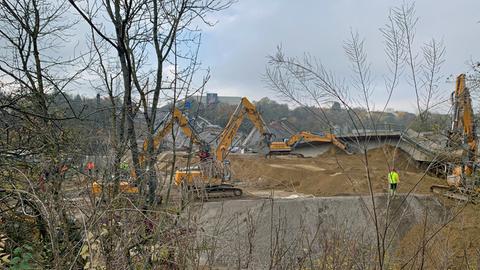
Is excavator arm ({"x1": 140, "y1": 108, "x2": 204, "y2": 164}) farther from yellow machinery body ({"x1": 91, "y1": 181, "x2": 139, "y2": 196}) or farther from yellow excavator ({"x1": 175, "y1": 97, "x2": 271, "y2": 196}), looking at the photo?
yellow machinery body ({"x1": 91, "y1": 181, "x2": 139, "y2": 196})

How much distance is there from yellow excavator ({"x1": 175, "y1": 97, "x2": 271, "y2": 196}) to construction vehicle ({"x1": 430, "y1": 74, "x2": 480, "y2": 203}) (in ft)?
7.53

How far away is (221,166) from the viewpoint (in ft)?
20.4

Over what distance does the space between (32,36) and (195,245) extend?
6.47 meters

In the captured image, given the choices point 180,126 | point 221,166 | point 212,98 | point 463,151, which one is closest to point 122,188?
point 180,126

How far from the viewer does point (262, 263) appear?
512cm

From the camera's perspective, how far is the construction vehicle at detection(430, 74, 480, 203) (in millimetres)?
4709

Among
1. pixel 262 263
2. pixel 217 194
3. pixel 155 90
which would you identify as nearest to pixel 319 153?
pixel 217 194

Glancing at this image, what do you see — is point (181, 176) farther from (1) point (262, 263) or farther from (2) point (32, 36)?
(2) point (32, 36)

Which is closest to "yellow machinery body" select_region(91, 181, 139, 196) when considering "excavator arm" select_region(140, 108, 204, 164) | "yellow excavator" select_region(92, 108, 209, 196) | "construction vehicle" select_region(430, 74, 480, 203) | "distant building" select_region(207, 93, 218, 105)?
"yellow excavator" select_region(92, 108, 209, 196)

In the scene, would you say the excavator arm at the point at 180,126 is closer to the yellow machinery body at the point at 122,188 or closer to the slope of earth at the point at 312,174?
the yellow machinery body at the point at 122,188

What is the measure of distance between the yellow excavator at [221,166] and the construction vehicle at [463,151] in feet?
7.53

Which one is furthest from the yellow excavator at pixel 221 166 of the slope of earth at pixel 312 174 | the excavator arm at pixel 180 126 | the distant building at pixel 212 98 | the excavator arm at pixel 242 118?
the slope of earth at pixel 312 174

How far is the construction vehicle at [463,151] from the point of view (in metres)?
4.71

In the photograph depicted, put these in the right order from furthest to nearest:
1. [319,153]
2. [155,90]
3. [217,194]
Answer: [319,153]
[217,194]
[155,90]
